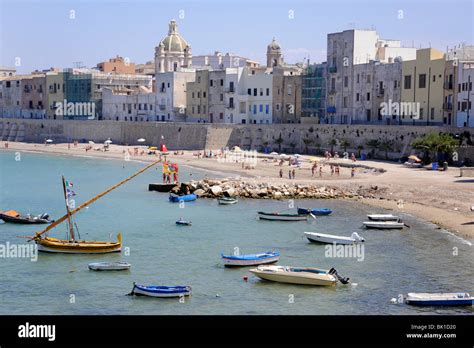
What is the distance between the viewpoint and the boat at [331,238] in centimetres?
3578

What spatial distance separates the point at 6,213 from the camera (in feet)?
144

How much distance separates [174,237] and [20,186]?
31685mm

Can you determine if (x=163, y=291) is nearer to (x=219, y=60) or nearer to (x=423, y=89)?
(x=423, y=89)

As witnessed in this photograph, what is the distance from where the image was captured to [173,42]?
11569 cm

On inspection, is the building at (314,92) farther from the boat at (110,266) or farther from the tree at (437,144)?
the boat at (110,266)

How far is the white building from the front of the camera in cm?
6219

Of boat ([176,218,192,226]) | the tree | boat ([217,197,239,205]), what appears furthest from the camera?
the tree

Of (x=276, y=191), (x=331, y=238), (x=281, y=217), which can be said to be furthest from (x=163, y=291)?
(x=276, y=191)

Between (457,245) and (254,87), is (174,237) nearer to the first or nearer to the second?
(457,245)

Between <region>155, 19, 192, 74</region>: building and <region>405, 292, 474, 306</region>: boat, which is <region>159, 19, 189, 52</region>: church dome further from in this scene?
<region>405, 292, 474, 306</region>: boat

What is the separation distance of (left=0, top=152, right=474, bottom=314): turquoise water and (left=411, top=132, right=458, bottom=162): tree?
14138mm

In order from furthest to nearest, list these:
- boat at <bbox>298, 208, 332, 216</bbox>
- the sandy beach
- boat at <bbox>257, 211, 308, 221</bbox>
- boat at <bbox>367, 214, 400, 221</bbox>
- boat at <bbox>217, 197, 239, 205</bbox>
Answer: boat at <bbox>217, 197, 239, 205</bbox>
boat at <bbox>298, 208, 332, 216</bbox>
the sandy beach
boat at <bbox>257, 211, 308, 221</bbox>
boat at <bbox>367, 214, 400, 221</bbox>

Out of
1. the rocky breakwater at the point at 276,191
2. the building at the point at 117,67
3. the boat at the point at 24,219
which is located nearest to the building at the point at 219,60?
the building at the point at 117,67

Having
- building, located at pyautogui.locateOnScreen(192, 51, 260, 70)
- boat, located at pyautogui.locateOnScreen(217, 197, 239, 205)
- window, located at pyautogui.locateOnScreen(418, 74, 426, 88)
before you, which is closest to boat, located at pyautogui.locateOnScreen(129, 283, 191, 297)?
boat, located at pyautogui.locateOnScreen(217, 197, 239, 205)
